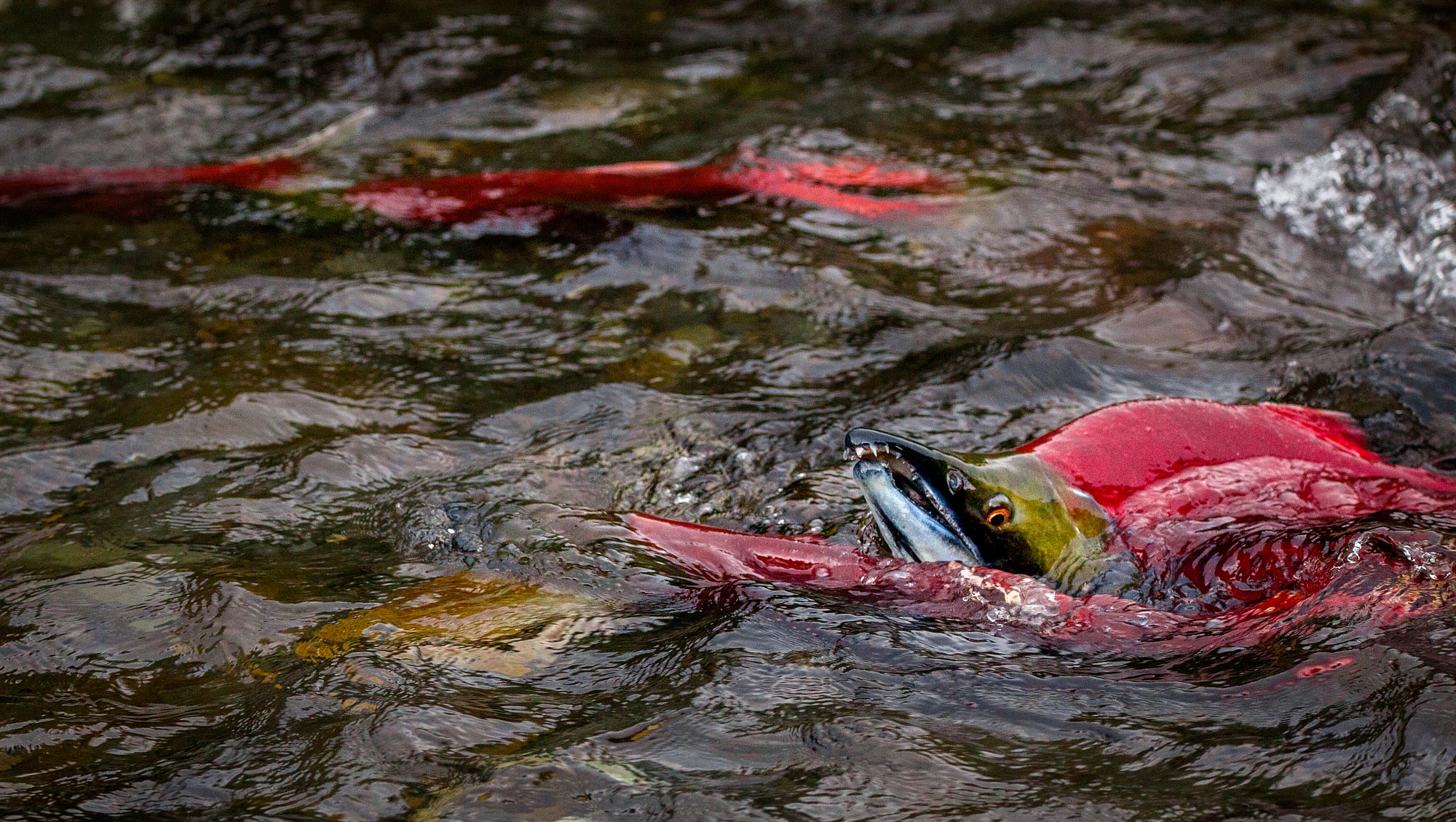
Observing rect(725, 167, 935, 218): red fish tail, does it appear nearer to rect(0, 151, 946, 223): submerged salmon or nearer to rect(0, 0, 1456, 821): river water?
rect(0, 151, 946, 223): submerged salmon

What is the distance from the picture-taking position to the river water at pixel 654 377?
8.79 feet

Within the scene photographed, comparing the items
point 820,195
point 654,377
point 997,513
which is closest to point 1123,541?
point 997,513

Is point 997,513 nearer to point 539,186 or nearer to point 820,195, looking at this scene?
point 820,195

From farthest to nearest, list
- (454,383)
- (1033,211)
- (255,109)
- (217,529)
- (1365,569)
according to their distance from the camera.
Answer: (255,109) → (1033,211) → (454,383) → (217,529) → (1365,569)

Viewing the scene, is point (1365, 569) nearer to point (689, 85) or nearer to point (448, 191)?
point (448, 191)

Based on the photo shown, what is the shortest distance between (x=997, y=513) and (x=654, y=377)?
1.83 metres

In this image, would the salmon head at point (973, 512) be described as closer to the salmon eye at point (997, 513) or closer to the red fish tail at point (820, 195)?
the salmon eye at point (997, 513)

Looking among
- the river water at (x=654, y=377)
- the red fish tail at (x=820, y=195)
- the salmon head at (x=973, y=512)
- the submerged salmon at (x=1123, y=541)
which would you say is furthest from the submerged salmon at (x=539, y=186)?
the salmon head at (x=973, y=512)

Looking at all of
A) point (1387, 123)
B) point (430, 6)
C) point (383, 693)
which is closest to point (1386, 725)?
point (383, 693)

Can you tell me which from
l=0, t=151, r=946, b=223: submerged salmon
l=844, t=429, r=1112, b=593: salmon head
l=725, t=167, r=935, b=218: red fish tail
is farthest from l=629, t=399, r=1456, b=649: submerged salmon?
l=0, t=151, r=946, b=223: submerged salmon

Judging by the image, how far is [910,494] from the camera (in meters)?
3.02

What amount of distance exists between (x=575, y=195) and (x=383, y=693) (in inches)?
132

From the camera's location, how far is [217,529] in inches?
144

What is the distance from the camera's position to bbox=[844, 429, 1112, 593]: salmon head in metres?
2.99
